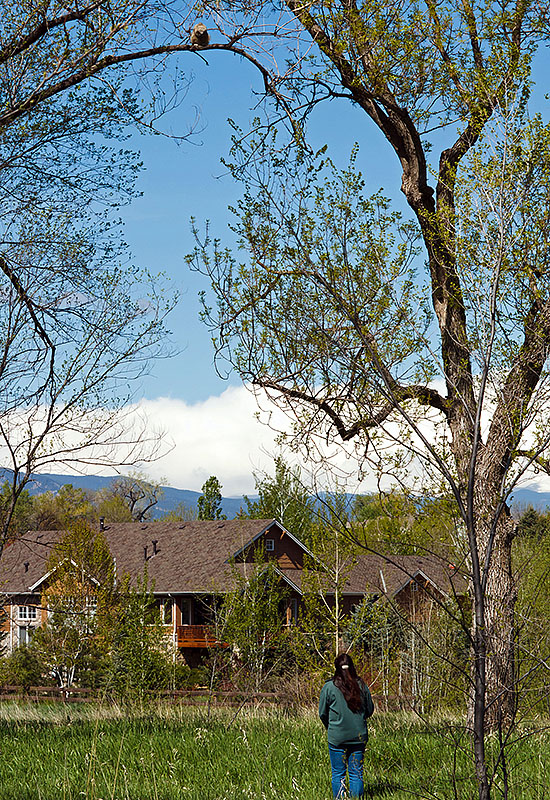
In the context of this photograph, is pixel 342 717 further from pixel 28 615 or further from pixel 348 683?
pixel 28 615

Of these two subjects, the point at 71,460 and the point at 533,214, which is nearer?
the point at 533,214

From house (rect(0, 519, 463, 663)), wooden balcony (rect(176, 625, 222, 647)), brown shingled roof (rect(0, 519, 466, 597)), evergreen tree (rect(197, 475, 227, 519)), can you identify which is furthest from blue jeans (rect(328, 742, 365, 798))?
evergreen tree (rect(197, 475, 227, 519))

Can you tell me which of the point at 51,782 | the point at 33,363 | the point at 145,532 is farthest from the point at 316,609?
the point at 145,532

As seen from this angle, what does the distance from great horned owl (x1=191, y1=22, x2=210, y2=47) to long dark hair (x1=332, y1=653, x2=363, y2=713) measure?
5.81 metres

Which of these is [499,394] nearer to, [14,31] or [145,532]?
[14,31]

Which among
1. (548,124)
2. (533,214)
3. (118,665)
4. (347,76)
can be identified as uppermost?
(347,76)

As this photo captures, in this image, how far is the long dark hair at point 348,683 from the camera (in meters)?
7.27

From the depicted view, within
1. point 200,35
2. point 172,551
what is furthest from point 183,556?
point 200,35

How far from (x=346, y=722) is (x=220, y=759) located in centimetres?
153

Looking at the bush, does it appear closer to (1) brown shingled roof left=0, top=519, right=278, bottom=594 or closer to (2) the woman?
(1) brown shingled roof left=0, top=519, right=278, bottom=594

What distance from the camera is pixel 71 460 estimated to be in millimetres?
11781

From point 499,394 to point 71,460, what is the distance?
815cm

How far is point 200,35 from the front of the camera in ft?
23.9

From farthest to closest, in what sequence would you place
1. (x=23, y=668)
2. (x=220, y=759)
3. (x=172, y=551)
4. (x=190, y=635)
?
(x=172, y=551), (x=190, y=635), (x=23, y=668), (x=220, y=759)
